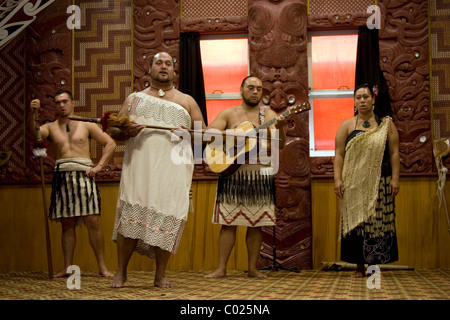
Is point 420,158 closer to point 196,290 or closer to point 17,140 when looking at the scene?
point 196,290

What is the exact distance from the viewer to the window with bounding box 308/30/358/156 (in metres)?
6.42

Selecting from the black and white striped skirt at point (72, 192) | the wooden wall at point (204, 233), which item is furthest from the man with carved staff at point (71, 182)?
the wooden wall at point (204, 233)

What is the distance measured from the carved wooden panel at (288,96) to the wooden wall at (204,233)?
0.16 m

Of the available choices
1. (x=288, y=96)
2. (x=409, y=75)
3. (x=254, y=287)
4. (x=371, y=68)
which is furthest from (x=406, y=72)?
(x=254, y=287)

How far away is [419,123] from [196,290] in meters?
3.34

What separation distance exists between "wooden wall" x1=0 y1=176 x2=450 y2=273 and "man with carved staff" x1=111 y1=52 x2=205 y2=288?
6.91 ft

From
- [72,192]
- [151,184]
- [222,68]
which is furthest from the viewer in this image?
[222,68]

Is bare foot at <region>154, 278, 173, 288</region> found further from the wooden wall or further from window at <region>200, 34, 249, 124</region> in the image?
window at <region>200, 34, 249, 124</region>

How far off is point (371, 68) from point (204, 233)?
2.49 m

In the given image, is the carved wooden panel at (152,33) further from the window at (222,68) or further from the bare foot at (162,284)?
the bare foot at (162,284)

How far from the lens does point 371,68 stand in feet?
20.4

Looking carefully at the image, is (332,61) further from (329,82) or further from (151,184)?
(151,184)

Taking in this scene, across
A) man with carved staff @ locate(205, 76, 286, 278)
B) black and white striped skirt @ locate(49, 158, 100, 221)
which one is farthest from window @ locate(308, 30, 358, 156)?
black and white striped skirt @ locate(49, 158, 100, 221)

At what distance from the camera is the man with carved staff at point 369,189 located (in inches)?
195
